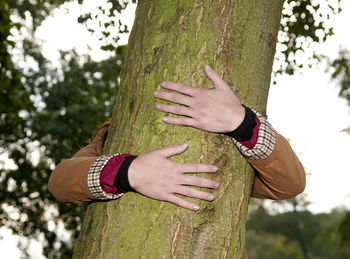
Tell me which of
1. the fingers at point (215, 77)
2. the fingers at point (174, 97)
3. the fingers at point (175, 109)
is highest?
Answer: the fingers at point (215, 77)

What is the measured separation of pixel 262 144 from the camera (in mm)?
1757

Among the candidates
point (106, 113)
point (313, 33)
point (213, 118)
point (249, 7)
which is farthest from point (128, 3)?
point (106, 113)

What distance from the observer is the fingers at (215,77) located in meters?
1.75

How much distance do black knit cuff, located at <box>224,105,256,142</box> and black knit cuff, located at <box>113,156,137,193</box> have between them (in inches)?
17.7

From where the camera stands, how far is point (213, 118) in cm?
173

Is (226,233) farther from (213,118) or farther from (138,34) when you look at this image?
(138,34)

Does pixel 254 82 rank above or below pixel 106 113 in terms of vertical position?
above

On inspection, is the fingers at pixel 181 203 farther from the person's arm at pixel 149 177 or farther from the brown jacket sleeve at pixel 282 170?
the brown jacket sleeve at pixel 282 170

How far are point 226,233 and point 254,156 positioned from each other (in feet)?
1.17

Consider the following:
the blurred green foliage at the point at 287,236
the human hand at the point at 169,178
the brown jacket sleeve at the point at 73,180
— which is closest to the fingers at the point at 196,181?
the human hand at the point at 169,178

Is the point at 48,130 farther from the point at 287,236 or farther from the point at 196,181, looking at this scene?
the point at 287,236

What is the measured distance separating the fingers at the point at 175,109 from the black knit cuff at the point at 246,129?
20 cm

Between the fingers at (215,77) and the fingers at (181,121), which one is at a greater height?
the fingers at (215,77)

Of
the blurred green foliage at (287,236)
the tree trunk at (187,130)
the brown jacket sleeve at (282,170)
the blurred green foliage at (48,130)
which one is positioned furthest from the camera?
the blurred green foliage at (287,236)
